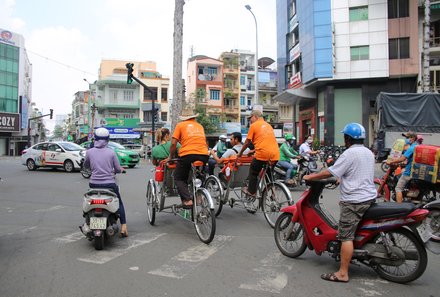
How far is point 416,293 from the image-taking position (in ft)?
12.6

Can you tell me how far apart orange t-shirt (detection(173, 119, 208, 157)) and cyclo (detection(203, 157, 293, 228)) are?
1059mm

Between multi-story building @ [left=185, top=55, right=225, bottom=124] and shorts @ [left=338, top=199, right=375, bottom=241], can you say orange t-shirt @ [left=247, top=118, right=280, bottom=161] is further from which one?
multi-story building @ [left=185, top=55, right=225, bottom=124]

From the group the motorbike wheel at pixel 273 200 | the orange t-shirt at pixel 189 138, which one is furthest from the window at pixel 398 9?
the orange t-shirt at pixel 189 138

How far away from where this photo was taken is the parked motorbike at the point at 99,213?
204 inches

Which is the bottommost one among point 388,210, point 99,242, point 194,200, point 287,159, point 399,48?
point 99,242

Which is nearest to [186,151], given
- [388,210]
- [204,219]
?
[204,219]

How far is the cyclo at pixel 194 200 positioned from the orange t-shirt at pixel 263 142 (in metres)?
1.04

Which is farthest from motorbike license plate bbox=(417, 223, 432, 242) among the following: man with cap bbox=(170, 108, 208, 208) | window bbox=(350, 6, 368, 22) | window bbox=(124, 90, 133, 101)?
window bbox=(124, 90, 133, 101)

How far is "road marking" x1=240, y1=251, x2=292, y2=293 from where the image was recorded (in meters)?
3.97

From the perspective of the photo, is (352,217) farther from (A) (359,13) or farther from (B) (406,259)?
(A) (359,13)

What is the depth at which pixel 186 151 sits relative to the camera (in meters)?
6.10

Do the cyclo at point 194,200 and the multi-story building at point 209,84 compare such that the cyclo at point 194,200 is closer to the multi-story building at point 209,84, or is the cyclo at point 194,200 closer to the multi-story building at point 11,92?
the multi-story building at point 209,84

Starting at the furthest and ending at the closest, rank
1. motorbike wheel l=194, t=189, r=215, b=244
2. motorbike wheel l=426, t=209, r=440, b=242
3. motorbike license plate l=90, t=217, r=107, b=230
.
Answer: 1. motorbike wheel l=426, t=209, r=440, b=242
2. motorbike wheel l=194, t=189, r=215, b=244
3. motorbike license plate l=90, t=217, r=107, b=230

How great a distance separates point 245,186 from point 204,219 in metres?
1.84
